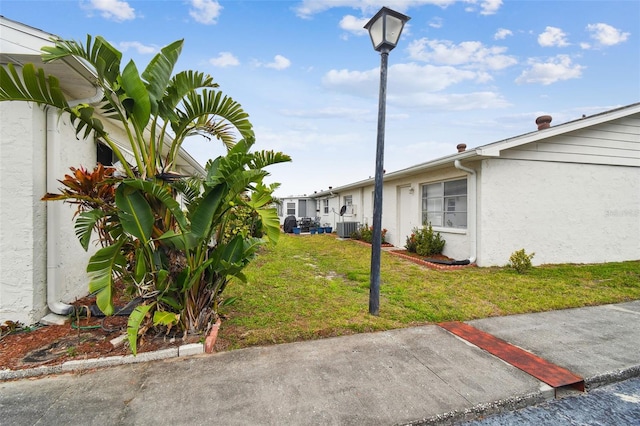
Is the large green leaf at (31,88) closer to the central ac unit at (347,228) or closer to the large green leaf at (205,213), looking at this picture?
the large green leaf at (205,213)

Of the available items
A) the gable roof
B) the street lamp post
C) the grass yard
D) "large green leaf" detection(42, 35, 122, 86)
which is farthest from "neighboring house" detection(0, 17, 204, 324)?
the gable roof

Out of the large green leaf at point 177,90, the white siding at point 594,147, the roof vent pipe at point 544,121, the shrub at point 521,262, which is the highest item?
the roof vent pipe at point 544,121

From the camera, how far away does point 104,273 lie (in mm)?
2828

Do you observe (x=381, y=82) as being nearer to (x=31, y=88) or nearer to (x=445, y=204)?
(x=31, y=88)

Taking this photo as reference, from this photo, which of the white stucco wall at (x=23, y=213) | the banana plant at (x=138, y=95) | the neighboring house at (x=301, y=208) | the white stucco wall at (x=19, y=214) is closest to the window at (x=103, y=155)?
the white stucco wall at (x=23, y=213)

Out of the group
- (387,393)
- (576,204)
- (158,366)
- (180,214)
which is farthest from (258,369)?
(576,204)

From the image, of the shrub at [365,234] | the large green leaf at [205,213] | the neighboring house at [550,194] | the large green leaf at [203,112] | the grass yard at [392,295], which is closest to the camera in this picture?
the large green leaf at [205,213]

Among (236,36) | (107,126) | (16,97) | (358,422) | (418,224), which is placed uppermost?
(236,36)

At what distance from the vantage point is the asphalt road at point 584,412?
2.16m

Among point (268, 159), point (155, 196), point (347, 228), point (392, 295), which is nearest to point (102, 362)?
point (155, 196)

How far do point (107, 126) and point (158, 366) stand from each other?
4539 millimetres

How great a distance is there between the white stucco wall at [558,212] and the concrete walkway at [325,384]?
13.6ft

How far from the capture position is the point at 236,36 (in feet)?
25.1

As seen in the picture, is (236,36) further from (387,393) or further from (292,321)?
(387,393)
